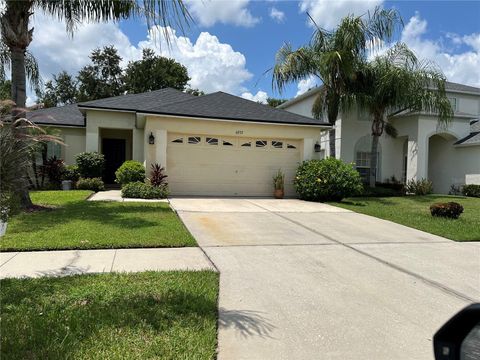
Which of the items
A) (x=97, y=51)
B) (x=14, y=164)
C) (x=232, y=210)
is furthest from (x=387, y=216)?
(x=97, y=51)

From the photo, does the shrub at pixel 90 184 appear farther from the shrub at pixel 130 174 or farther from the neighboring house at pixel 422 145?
the neighboring house at pixel 422 145

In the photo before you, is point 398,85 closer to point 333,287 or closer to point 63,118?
A: point 333,287

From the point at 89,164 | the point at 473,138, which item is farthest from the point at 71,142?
the point at 473,138

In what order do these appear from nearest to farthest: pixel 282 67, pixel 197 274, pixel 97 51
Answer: pixel 197 274 < pixel 282 67 < pixel 97 51

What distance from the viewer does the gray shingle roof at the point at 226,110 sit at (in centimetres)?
1593

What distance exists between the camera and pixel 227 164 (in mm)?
16812

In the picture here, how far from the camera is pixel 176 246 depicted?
7.06 meters

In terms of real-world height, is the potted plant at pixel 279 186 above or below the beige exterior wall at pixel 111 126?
below

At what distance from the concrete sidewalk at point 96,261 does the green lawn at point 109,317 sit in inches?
17.2

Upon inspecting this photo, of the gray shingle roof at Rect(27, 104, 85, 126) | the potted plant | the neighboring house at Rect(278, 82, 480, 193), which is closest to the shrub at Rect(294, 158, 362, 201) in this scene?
the potted plant

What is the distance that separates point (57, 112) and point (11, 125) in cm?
1935

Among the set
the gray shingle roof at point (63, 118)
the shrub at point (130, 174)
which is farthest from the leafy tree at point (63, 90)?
the shrub at point (130, 174)

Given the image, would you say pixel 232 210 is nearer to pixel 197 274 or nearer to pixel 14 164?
pixel 197 274

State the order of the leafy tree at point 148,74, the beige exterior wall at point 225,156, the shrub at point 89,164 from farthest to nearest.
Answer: the leafy tree at point 148,74
the shrub at point 89,164
the beige exterior wall at point 225,156
